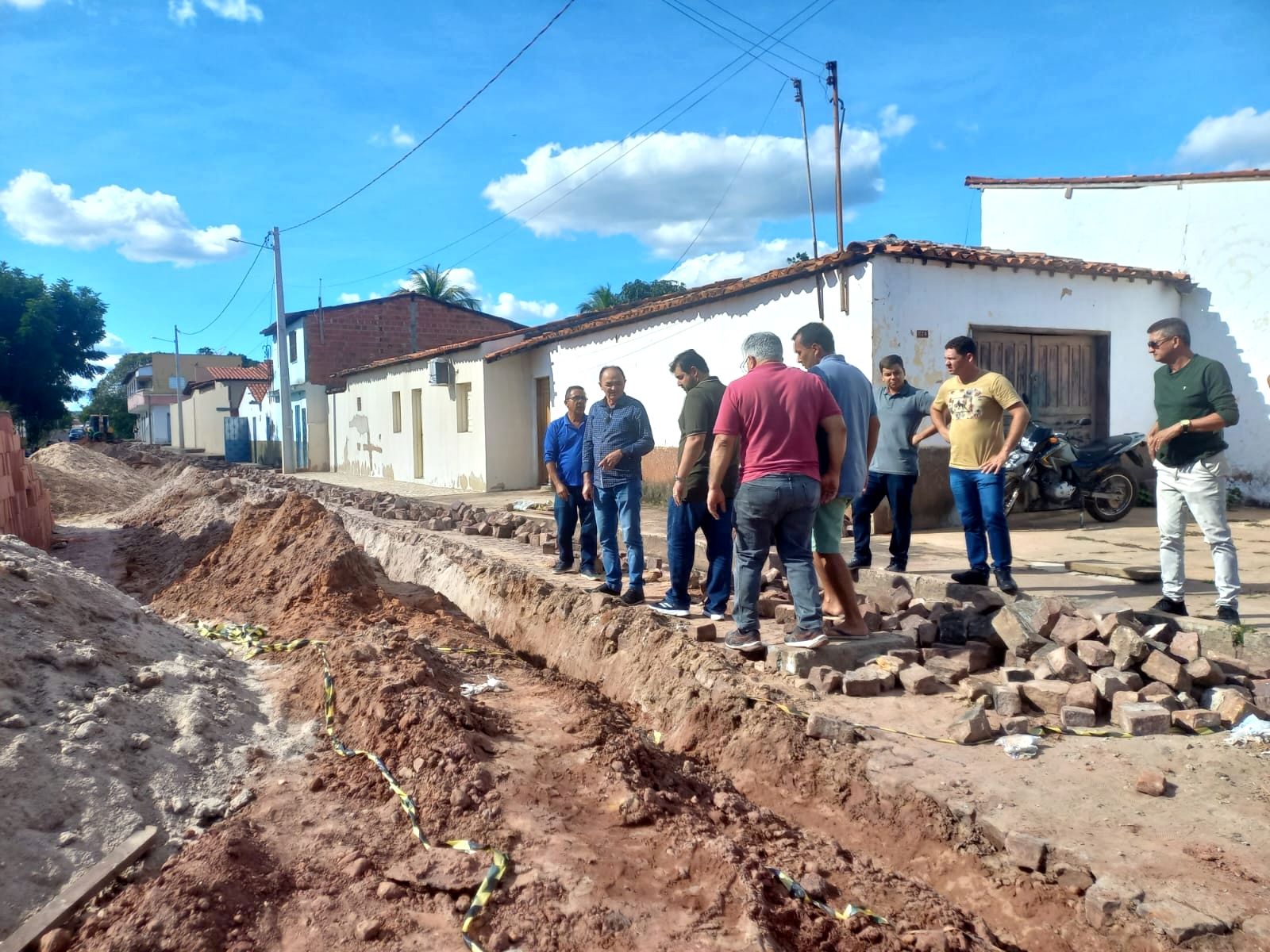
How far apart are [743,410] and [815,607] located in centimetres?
111

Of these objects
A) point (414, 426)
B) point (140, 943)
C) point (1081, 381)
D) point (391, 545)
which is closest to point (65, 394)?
point (414, 426)

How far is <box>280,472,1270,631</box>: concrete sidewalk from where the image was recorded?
5801 millimetres

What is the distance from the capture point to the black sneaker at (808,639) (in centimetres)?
465

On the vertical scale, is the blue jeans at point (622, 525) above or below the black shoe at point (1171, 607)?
above

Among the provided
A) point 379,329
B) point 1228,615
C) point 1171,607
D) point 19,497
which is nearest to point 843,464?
point 1171,607

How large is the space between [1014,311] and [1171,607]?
6.00 metres

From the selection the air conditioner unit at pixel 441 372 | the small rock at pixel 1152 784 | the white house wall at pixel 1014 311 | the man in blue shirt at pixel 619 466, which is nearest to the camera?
the small rock at pixel 1152 784

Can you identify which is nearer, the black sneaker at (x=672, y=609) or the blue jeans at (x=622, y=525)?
the black sneaker at (x=672, y=609)

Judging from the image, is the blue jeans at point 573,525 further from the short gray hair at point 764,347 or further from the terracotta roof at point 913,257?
the terracotta roof at point 913,257

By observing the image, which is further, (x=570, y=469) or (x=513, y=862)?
(x=570, y=469)

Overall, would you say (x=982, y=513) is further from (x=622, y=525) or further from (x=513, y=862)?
(x=513, y=862)

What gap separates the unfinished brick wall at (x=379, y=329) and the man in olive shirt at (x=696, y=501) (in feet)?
73.7

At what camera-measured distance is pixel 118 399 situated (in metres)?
72.3

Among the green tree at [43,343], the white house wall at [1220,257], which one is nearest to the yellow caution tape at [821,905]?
the white house wall at [1220,257]
